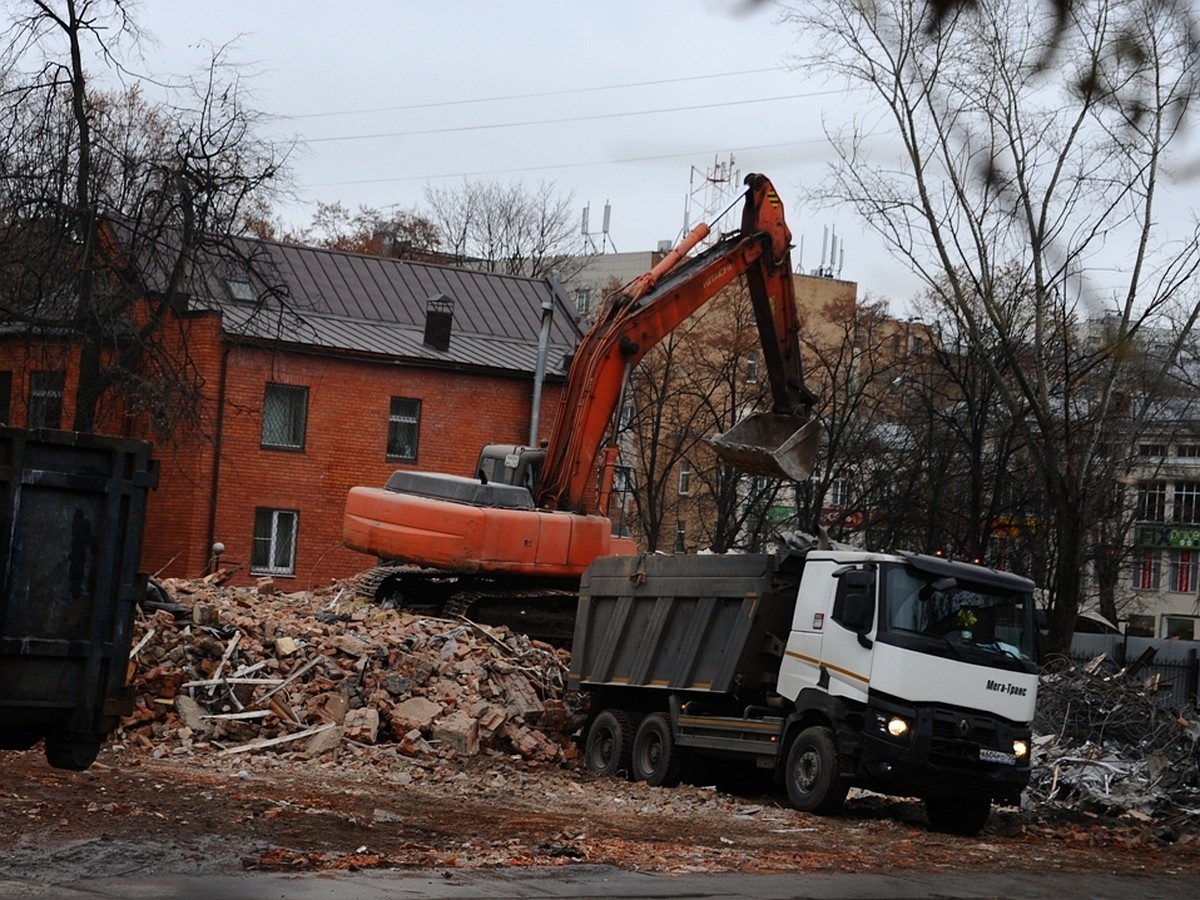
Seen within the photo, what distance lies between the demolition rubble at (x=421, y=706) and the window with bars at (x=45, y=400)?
35.3ft

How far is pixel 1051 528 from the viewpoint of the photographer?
38.6 m

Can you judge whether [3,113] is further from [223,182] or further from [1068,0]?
[1068,0]

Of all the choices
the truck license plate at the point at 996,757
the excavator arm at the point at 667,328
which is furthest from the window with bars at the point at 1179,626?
the truck license plate at the point at 996,757

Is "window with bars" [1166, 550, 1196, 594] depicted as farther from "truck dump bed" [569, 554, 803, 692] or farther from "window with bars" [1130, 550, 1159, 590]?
"truck dump bed" [569, 554, 803, 692]

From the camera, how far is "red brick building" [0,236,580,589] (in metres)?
39.6

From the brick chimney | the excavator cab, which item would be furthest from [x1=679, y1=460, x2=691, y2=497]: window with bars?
the excavator cab

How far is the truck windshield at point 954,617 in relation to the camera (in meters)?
16.2

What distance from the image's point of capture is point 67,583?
28.4ft

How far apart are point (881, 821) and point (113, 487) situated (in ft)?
32.8

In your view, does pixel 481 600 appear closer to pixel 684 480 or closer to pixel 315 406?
pixel 315 406

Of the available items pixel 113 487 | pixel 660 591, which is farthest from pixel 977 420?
pixel 113 487

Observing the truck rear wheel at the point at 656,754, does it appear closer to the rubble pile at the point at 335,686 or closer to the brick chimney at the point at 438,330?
the rubble pile at the point at 335,686

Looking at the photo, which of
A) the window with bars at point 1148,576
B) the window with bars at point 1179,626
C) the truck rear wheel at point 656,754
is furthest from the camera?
the window with bars at point 1179,626

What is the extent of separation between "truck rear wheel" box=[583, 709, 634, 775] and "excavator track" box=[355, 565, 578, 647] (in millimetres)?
4855
